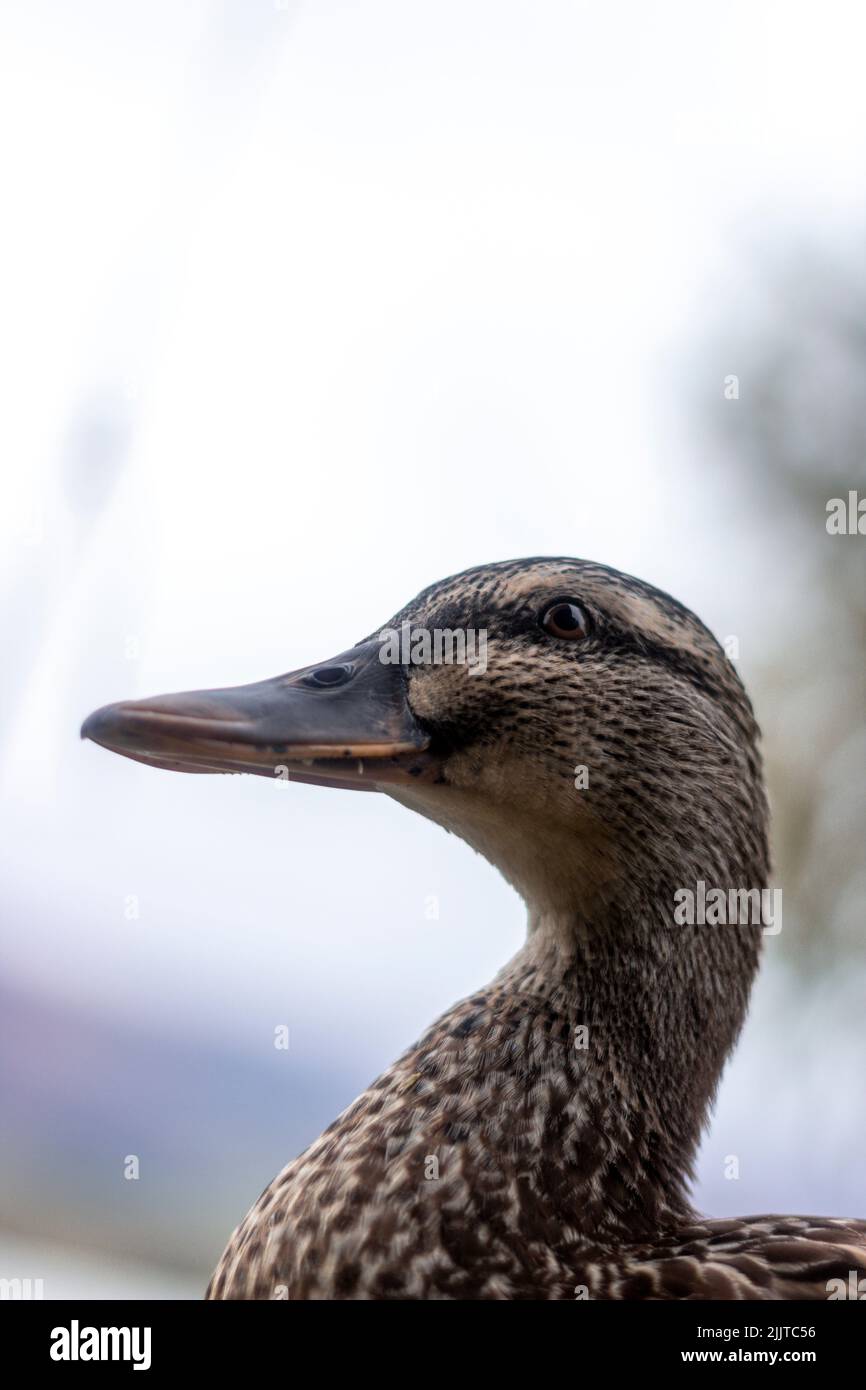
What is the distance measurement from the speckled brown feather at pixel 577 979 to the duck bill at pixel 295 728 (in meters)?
0.03

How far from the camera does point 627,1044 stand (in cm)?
115

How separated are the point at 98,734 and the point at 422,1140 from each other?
41cm

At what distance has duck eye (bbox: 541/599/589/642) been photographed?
1163mm

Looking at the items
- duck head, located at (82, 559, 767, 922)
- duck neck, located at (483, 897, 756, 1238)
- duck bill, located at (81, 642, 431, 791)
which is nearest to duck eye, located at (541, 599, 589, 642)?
duck head, located at (82, 559, 767, 922)

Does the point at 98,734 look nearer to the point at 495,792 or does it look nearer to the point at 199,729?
the point at 199,729

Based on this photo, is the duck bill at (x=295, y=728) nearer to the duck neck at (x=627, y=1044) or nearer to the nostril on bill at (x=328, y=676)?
the nostril on bill at (x=328, y=676)

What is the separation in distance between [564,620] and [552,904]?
0.25 meters

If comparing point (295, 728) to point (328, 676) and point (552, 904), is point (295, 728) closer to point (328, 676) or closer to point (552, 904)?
point (328, 676)

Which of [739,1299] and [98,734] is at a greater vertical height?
[98,734]

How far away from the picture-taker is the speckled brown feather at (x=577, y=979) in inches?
41.3

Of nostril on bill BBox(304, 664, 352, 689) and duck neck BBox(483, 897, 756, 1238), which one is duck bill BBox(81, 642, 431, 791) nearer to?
nostril on bill BBox(304, 664, 352, 689)

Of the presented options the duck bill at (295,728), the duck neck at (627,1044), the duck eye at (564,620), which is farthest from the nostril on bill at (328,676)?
the duck neck at (627,1044)
